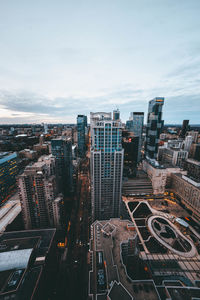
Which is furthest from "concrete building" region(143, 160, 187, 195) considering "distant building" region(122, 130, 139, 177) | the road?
the road

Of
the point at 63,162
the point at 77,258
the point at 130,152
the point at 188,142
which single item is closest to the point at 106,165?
the point at 63,162

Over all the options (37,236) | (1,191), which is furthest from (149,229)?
(1,191)

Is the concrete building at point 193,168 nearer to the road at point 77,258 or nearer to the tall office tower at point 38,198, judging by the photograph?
the road at point 77,258

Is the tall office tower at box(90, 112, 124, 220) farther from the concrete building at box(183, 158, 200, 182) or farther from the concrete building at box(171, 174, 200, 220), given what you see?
the concrete building at box(183, 158, 200, 182)

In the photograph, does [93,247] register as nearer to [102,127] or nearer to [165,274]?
[165,274]

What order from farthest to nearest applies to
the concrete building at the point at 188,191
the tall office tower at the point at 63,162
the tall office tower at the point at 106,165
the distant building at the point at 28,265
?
the tall office tower at the point at 63,162
the concrete building at the point at 188,191
the tall office tower at the point at 106,165
the distant building at the point at 28,265

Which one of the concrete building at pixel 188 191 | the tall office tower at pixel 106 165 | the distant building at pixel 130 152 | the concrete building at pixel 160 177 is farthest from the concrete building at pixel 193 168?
the tall office tower at pixel 106 165

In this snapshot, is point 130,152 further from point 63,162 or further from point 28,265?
point 28,265
